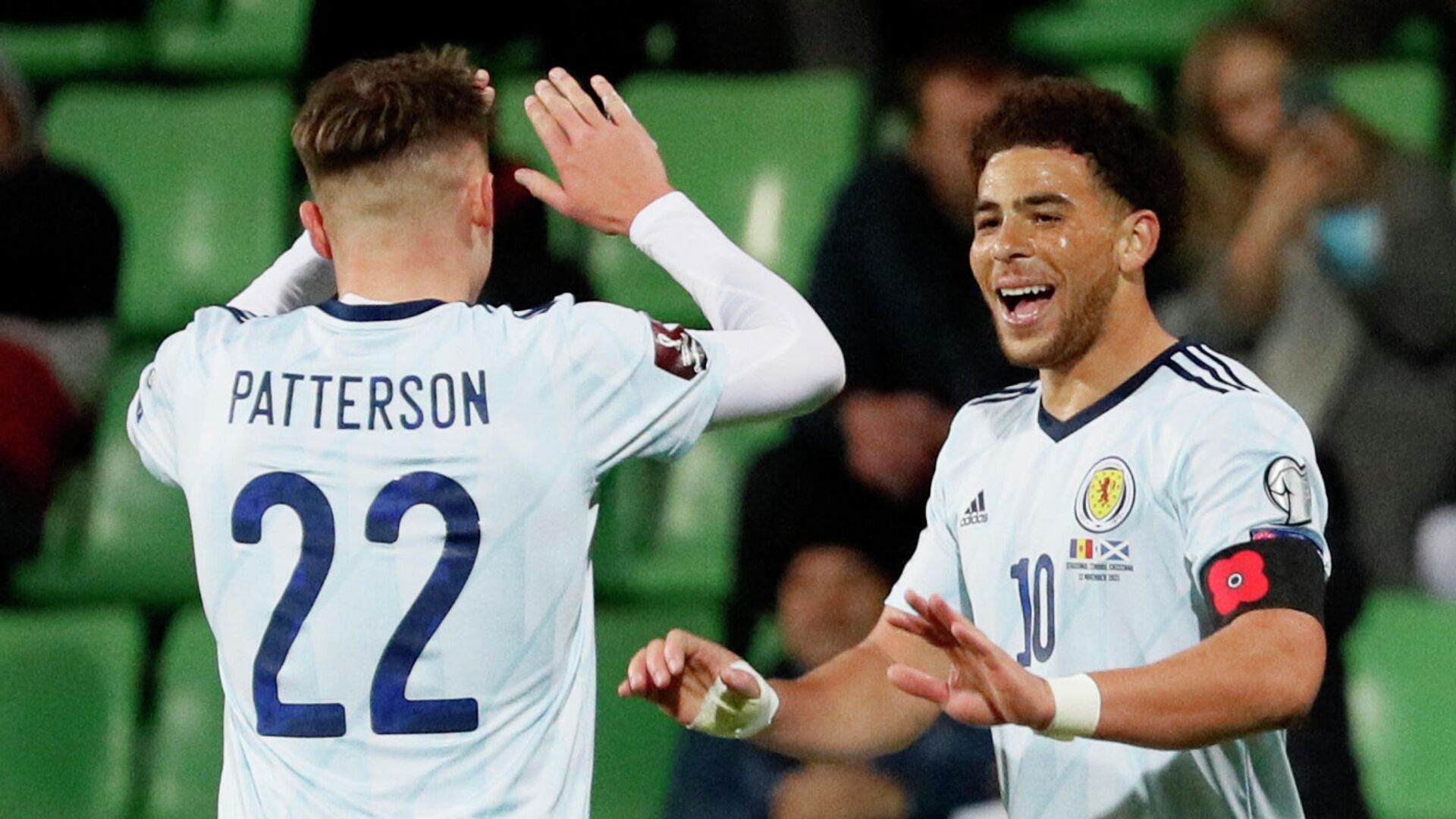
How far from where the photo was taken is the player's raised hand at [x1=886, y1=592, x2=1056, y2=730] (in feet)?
6.73

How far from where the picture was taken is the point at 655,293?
495 cm

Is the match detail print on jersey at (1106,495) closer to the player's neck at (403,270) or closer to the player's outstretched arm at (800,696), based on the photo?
the player's outstretched arm at (800,696)

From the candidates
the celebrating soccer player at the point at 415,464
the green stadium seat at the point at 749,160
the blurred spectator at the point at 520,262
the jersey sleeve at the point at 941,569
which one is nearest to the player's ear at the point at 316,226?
the celebrating soccer player at the point at 415,464

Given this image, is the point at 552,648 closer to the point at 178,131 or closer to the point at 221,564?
the point at 221,564

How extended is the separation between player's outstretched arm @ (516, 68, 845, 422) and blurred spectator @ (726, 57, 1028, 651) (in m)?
1.92

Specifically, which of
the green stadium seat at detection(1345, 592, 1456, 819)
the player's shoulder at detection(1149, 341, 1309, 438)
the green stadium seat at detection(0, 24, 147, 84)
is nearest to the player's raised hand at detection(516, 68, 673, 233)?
the player's shoulder at detection(1149, 341, 1309, 438)

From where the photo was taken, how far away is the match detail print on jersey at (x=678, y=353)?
2.29 meters

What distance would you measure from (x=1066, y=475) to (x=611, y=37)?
2892 mm

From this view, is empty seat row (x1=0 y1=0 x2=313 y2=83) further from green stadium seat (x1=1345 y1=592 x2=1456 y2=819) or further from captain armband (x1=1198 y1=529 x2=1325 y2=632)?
captain armband (x1=1198 y1=529 x2=1325 y2=632)

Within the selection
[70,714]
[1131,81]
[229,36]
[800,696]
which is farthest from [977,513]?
[229,36]

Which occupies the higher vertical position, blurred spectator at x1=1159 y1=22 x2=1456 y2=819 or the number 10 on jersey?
blurred spectator at x1=1159 y1=22 x2=1456 y2=819

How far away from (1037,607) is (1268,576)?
0.41 m

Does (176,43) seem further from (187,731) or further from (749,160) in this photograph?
(187,731)

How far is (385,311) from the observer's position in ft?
7.52
